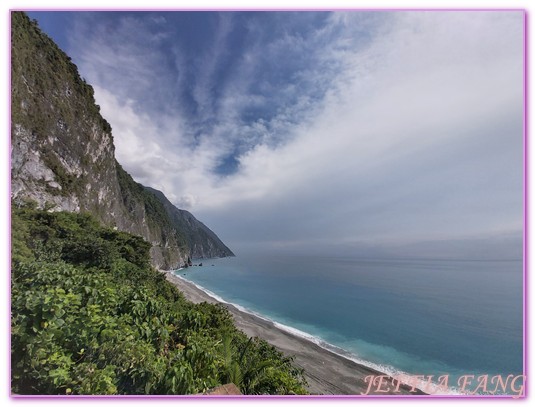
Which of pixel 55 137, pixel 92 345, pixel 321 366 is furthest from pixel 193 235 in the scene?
pixel 92 345

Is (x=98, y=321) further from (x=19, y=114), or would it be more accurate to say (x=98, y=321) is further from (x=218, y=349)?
(x=19, y=114)

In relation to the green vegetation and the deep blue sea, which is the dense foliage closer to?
the deep blue sea

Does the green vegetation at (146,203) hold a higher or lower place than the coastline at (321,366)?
higher

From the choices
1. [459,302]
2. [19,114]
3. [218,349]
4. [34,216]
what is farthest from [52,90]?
[459,302]

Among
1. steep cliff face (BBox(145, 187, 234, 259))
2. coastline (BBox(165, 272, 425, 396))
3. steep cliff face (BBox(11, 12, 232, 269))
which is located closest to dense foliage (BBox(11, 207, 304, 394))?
coastline (BBox(165, 272, 425, 396))

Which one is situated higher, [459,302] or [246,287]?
[459,302]

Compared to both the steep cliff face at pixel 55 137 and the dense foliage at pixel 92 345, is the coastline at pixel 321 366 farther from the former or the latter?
the steep cliff face at pixel 55 137

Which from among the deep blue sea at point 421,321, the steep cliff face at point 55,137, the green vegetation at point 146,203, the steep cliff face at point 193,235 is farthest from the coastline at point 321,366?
the steep cliff face at point 193,235

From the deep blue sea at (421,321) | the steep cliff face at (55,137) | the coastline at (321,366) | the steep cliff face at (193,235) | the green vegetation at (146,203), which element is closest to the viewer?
the coastline at (321,366)
